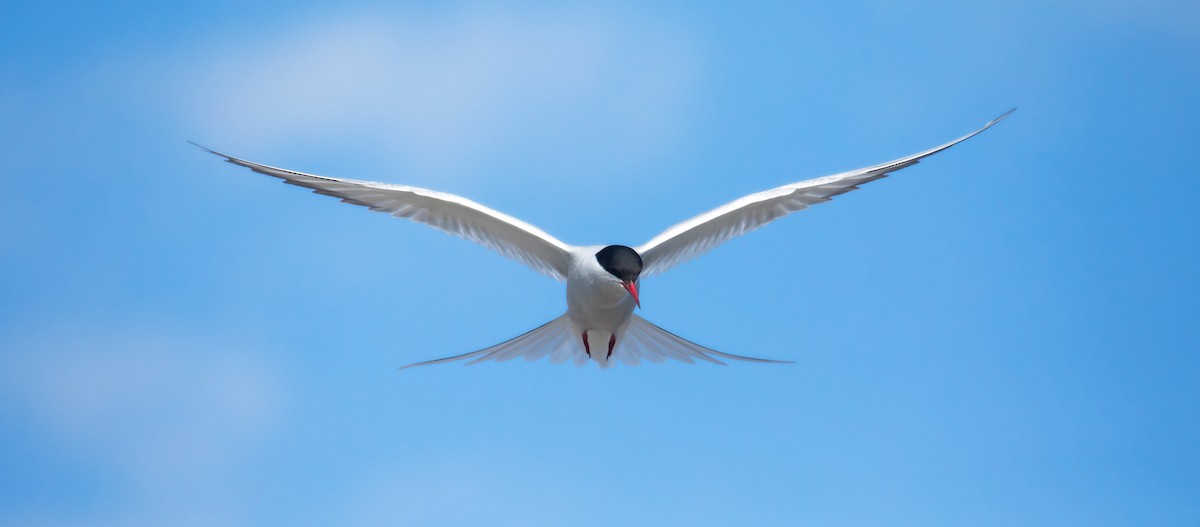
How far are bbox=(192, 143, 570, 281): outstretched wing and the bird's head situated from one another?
2.61 feet

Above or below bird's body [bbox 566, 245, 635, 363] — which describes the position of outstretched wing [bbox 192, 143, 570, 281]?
above

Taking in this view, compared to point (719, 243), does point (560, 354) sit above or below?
below

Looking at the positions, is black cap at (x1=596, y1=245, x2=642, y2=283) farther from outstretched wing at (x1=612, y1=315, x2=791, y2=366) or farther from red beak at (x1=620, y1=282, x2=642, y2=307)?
outstretched wing at (x1=612, y1=315, x2=791, y2=366)

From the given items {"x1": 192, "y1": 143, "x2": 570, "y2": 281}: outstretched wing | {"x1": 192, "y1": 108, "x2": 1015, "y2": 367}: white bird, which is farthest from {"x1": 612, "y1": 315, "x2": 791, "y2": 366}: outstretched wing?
{"x1": 192, "y1": 143, "x2": 570, "y2": 281}: outstretched wing

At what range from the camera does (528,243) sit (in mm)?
7742

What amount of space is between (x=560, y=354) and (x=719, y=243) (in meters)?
1.48

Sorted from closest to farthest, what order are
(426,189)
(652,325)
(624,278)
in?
(624,278), (426,189), (652,325)

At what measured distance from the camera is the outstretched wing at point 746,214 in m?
7.40

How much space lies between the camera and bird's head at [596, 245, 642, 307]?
676 centimetres

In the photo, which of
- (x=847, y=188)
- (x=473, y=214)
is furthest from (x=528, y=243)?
(x=847, y=188)

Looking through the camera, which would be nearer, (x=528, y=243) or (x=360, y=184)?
(x=360, y=184)

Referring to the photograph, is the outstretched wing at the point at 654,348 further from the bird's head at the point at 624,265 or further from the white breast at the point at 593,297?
the bird's head at the point at 624,265

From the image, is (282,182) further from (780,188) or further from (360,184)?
(780,188)

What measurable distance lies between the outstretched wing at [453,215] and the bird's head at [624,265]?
2.61 feet
